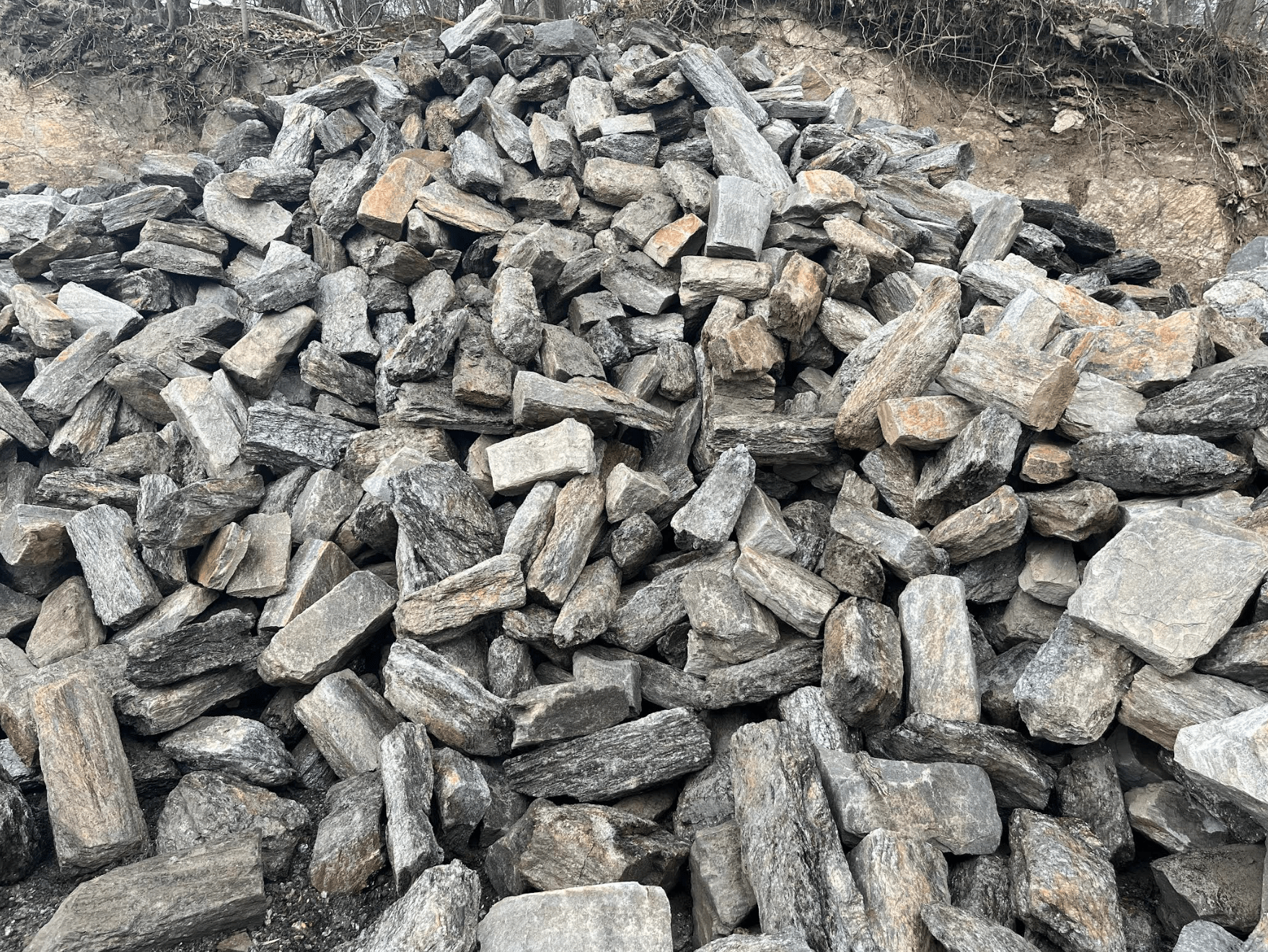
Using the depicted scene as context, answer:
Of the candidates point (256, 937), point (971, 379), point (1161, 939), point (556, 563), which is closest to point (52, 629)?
point (256, 937)

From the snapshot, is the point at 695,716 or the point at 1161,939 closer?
the point at 1161,939

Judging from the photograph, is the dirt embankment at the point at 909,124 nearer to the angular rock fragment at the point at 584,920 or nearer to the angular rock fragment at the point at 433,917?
the angular rock fragment at the point at 584,920

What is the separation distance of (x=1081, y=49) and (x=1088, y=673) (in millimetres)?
8197

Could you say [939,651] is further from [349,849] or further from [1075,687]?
[349,849]

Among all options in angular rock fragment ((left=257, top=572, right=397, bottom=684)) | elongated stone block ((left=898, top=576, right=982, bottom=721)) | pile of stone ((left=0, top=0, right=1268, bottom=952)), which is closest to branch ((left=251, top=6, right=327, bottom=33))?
pile of stone ((left=0, top=0, right=1268, bottom=952))

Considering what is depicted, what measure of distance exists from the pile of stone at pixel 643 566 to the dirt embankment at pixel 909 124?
11.4ft

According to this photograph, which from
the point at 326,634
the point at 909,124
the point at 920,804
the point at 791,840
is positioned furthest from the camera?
the point at 909,124

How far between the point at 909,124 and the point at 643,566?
7288mm

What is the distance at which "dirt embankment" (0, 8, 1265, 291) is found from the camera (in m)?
8.14

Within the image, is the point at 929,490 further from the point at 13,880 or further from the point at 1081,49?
the point at 1081,49

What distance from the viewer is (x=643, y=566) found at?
148 inches

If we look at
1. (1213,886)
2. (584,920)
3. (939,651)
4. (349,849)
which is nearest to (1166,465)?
(939,651)

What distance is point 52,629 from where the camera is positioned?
380cm

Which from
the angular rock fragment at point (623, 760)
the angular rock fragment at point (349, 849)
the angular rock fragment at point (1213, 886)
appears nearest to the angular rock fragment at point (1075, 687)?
the angular rock fragment at point (1213, 886)
